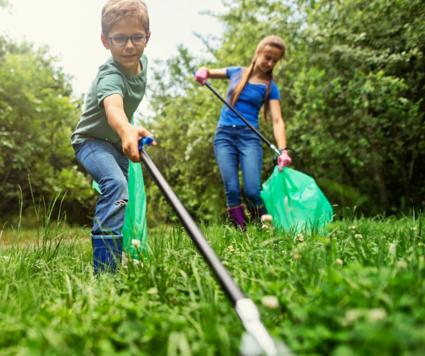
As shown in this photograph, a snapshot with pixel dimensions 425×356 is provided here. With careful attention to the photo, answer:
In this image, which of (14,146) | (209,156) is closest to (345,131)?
(209,156)

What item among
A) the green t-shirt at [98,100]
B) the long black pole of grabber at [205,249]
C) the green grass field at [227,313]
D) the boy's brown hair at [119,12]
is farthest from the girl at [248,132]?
the long black pole of grabber at [205,249]

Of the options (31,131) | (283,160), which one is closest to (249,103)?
(283,160)

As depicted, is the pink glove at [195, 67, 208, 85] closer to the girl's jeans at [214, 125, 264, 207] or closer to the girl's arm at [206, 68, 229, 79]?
the girl's arm at [206, 68, 229, 79]

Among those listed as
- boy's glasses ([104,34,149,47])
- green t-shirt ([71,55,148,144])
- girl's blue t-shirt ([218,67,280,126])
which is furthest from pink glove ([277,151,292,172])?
boy's glasses ([104,34,149,47])

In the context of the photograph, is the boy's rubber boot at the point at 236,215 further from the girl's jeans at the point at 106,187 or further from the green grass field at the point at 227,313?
the green grass field at the point at 227,313

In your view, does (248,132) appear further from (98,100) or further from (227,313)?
(227,313)

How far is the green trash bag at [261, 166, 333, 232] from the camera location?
276cm

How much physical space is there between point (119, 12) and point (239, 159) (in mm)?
1806

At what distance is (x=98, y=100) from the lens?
6.85 feet

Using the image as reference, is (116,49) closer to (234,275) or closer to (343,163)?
(234,275)

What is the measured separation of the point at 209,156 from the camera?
8.56 m

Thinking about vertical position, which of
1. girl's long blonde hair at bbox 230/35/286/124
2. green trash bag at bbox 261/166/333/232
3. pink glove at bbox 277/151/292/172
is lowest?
green trash bag at bbox 261/166/333/232

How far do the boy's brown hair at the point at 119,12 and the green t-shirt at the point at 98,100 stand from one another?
0.82 ft

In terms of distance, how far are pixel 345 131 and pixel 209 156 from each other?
11.8 feet
